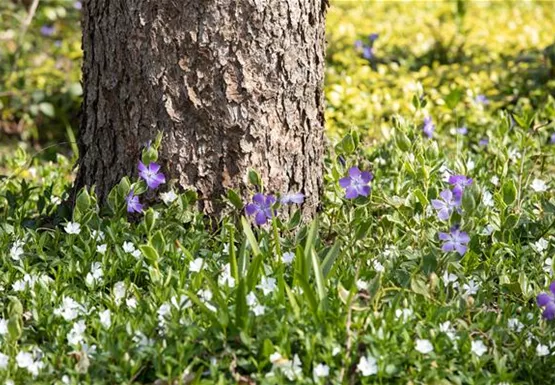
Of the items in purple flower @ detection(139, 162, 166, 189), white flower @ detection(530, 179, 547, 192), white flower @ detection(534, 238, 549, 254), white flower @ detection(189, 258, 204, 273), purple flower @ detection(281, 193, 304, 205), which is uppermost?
purple flower @ detection(139, 162, 166, 189)

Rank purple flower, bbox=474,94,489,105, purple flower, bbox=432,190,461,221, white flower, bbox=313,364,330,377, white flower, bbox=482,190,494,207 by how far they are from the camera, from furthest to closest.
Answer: purple flower, bbox=474,94,489,105 < white flower, bbox=482,190,494,207 < purple flower, bbox=432,190,461,221 < white flower, bbox=313,364,330,377

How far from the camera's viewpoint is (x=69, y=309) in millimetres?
2607

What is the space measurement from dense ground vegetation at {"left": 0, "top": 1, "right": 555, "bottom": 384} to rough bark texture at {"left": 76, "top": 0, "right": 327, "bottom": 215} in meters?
0.13

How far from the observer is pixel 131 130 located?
128 inches

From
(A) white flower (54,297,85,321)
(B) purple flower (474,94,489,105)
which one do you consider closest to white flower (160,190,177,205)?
(A) white flower (54,297,85,321)

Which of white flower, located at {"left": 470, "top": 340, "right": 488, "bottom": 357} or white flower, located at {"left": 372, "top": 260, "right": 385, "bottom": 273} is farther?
white flower, located at {"left": 372, "top": 260, "right": 385, "bottom": 273}

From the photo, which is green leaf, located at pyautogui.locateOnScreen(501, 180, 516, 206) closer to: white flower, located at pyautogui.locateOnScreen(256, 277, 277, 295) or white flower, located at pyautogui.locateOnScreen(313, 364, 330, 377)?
white flower, located at pyautogui.locateOnScreen(256, 277, 277, 295)

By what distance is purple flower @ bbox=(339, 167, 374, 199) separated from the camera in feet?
10.2

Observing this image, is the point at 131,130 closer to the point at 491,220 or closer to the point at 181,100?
the point at 181,100

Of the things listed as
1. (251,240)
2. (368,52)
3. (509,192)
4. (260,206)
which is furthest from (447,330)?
(368,52)

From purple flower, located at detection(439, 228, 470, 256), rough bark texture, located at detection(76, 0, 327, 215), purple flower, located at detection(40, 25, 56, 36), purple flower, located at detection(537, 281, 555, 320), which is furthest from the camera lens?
purple flower, located at detection(40, 25, 56, 36)

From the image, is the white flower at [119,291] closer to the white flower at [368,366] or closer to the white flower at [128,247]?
the white flower at [128,247]

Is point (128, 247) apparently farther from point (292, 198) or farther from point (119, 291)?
point (292, 198)

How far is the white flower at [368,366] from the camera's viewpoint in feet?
7.58
